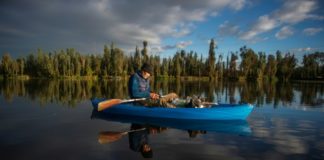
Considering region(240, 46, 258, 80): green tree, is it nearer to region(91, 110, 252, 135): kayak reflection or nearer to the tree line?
the tree line

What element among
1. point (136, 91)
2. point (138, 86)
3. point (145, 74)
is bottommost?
point (136, 91)

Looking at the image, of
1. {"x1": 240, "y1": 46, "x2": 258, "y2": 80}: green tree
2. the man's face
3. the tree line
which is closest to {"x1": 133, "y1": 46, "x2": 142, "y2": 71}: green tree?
the tree line

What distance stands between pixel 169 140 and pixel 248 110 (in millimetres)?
4985

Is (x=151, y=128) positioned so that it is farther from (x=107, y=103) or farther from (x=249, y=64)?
(x=249, y=64)

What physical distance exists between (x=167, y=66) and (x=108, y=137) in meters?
96.3

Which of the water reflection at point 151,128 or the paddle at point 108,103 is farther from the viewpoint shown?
the paddle at point 108,103

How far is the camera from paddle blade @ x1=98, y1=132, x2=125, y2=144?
26.6ft

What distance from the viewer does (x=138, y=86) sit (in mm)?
12141

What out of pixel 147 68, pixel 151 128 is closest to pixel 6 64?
pixel 147 68

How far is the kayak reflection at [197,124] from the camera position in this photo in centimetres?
984

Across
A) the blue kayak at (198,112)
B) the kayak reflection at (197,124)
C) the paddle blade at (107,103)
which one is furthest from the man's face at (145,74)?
the kayak reflection at (197,124)

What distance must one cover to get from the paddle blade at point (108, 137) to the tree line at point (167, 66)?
82.0m

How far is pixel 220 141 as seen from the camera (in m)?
8.14

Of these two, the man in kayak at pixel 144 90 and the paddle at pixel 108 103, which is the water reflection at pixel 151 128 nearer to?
the paddle at pixel 108 103
